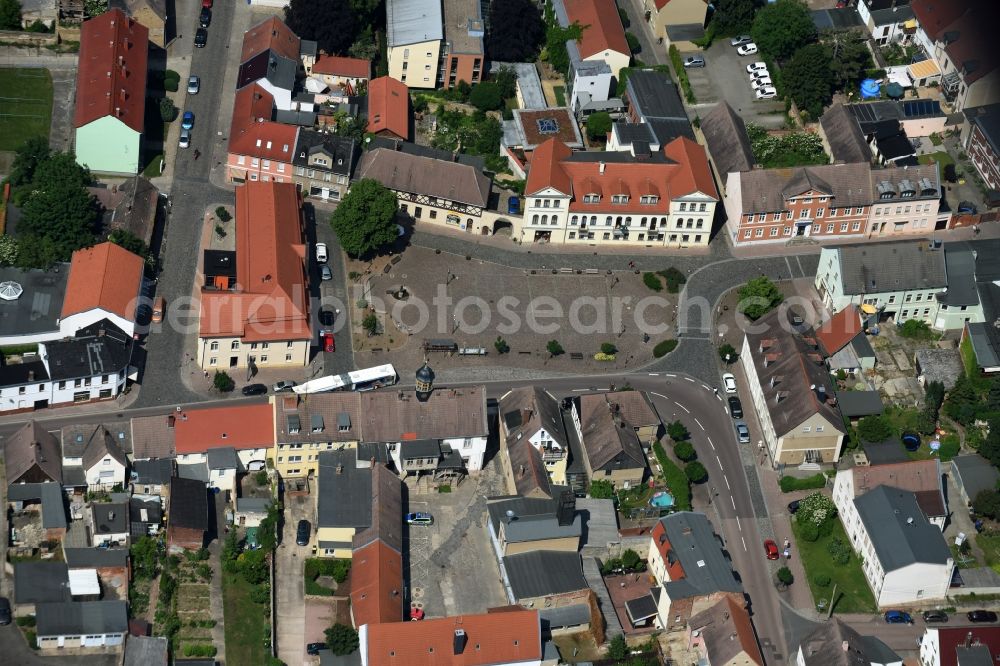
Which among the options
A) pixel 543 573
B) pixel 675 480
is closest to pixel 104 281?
pixel 543 573

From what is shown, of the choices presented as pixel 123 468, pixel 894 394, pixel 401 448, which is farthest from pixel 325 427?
pixel 894 394

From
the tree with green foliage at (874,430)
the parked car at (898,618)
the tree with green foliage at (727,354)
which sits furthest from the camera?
the tree with green foliage at (727,354)

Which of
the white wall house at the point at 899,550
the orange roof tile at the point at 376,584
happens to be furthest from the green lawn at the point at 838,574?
the orange roof tile at the point at 376,584

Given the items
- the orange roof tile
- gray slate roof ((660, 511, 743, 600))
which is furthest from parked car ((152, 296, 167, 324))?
gray slate roof ((660, 511, 743, 600))

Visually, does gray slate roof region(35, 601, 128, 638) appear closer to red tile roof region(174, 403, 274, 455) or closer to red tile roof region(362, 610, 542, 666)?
red tile roof region(174, 403, 274, 455)

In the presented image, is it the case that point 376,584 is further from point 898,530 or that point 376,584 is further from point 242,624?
point 898,530

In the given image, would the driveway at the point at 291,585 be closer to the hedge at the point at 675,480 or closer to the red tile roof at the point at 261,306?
the red tile roof at the point at 261,306

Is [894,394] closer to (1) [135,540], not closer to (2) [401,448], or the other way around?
(2) [401,448]
